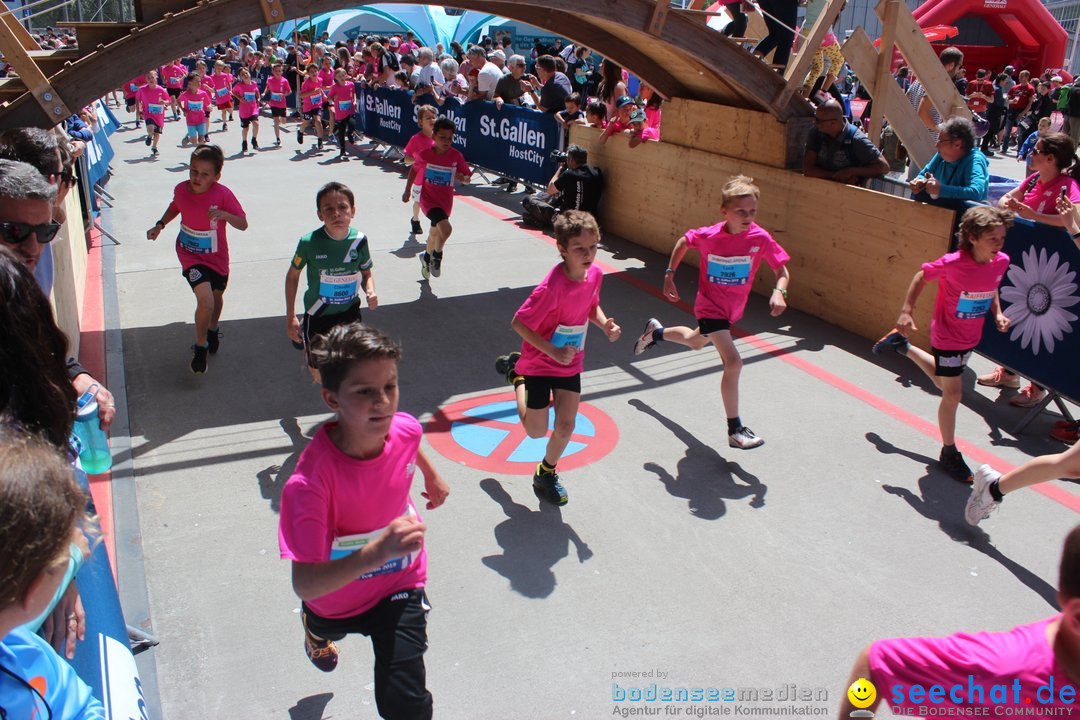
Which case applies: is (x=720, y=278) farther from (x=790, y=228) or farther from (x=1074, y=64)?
(x=1074, y=64)

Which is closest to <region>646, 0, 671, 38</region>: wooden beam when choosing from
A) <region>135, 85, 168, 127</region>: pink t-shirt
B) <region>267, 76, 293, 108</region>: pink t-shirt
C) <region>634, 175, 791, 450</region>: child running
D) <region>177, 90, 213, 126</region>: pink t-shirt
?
<region>634, 175, 791, 450</region>: child running

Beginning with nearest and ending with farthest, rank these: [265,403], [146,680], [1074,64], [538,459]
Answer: [146,680]
[538,459]
[265,403]
[1074,64]

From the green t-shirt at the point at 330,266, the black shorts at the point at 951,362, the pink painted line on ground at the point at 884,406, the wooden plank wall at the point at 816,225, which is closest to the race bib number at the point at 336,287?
the green t-shirt at the point at 330,266

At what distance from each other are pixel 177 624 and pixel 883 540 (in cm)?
375

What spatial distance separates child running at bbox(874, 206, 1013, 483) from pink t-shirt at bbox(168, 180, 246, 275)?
16.9 feet

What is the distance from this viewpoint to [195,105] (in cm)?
1733

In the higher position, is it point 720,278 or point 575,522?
point 720,278

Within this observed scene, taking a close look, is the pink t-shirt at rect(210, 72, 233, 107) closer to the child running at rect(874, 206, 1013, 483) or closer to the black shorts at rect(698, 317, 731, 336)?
the black shorts at rect(698, 317, 731, 336)

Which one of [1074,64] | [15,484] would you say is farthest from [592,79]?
[1074,64]

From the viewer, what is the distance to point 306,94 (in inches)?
751

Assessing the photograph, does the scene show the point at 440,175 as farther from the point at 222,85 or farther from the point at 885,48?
the point at 222,85

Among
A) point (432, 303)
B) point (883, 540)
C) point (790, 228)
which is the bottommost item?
point (432, 303)

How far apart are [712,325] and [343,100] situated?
570 inches

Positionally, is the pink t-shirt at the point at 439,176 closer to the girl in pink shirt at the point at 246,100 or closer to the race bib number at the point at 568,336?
the race bib number at the point at 568,336
